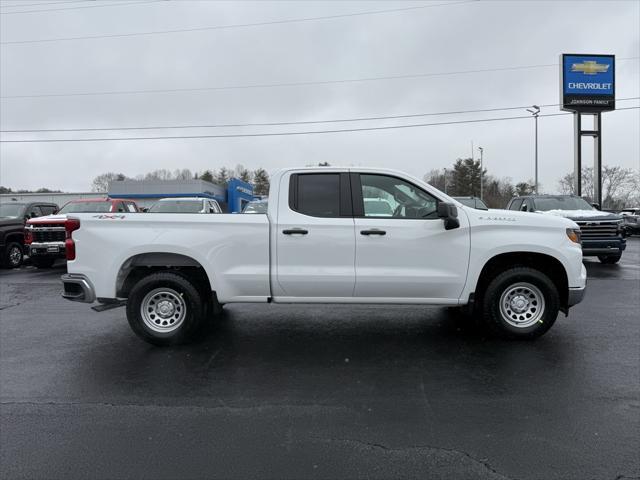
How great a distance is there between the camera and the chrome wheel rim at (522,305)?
5617 millimetres

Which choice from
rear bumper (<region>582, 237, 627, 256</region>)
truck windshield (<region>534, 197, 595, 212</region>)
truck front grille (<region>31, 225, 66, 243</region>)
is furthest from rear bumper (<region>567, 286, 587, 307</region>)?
truck front grille (<region>31, 225, 66, 243</region>)

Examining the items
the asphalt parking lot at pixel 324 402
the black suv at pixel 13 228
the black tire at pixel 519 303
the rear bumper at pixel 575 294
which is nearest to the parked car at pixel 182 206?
the black suv at pixel 13 228

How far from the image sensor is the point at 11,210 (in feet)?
49.3

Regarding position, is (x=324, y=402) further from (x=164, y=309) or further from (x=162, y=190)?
(x=162, y=190)

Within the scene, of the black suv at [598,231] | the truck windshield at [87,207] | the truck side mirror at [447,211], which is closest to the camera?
the truck side mirror at [447,211]

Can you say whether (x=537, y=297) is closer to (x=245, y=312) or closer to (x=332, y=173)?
(x=332, y=173)

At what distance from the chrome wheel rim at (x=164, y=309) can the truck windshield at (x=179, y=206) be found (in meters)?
8.46

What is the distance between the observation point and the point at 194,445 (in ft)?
11.0

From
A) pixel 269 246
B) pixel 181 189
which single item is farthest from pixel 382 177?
pixel 181 189

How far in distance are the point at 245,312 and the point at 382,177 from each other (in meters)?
3.15

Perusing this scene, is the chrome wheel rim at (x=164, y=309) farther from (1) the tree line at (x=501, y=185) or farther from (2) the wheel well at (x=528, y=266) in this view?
(1) the tree line at (x=501, y=185)

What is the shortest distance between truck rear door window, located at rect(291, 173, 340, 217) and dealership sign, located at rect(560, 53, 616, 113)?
26.2 meters

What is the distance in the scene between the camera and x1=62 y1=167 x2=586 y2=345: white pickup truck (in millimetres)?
5449

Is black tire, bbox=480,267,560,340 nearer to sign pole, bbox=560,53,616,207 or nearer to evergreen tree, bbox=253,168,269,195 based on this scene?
sign pole, bbox=560,53,616,207
